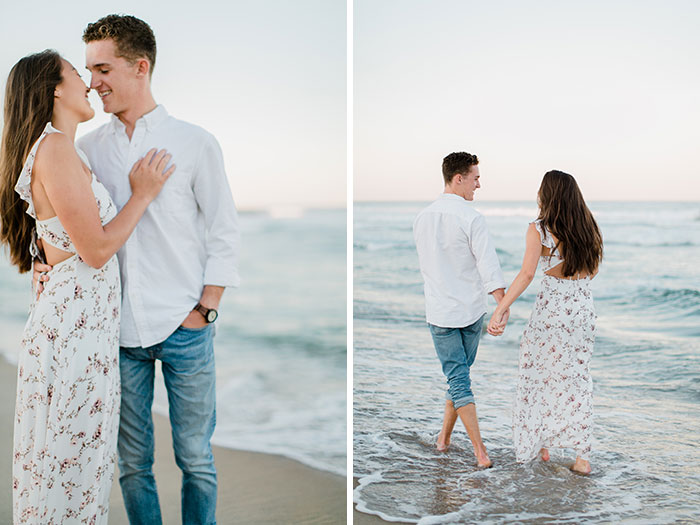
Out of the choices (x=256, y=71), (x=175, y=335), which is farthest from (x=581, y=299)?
(x=256, y=71)

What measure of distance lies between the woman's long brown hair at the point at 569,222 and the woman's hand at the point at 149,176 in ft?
5.17

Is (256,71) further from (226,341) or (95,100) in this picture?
(226,341)

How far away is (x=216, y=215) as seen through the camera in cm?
211

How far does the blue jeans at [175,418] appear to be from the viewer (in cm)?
210

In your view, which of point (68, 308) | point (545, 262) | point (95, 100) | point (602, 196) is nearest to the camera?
point (68, 308)

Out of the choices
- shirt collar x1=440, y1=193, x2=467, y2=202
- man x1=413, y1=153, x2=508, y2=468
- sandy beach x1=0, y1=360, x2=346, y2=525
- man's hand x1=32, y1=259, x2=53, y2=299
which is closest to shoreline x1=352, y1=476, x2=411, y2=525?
sandy beach x1=0, y1=360, x2=346, y2=525

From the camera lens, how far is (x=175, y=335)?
209 cm

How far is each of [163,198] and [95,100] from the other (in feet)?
18.7

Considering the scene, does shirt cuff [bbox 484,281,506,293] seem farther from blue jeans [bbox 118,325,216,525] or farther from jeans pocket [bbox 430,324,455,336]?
blue jeans [bbox 118,325,216,525]

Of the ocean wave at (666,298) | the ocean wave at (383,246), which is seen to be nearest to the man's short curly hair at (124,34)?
the ocean wave at (666,298)

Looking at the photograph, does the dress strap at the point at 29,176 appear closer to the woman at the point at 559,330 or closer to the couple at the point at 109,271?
the couple at the point at 109,271

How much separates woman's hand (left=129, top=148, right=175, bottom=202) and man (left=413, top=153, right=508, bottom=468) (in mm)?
1390

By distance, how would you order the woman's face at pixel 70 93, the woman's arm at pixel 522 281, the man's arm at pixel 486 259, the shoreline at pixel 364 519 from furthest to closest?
the man's arm at pixel 486 259, the woman's arm at pixel 522 281, the shoreline at pixel 364 519, the woman's face at pixel 70 93

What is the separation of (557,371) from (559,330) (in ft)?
0.58
